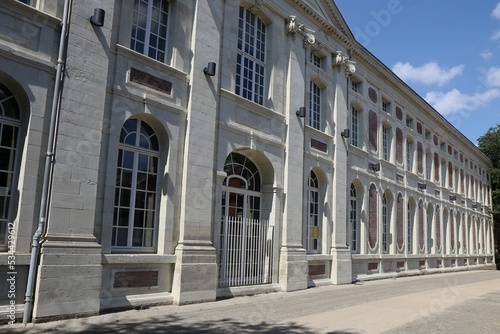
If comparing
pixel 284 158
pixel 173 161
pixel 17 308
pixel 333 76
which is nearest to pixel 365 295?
pixel 284 158

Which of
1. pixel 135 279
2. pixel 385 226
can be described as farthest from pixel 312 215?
pixel 135 279

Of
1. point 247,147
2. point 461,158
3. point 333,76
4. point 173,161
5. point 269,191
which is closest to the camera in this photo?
point 173,161

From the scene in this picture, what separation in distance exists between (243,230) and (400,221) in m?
12.4

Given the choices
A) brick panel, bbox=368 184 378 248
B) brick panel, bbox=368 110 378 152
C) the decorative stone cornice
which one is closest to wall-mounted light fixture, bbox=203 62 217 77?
the decorative stone cornice

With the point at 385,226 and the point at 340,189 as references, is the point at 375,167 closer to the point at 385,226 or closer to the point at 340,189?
the point at 385,226

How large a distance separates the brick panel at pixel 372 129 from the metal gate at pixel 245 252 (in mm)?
8725

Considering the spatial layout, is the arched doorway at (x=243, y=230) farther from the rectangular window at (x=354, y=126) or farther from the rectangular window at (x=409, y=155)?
the rectangular window at (x=409, y=155)

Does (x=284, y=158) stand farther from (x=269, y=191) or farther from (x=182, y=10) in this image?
(x=182, y=10)

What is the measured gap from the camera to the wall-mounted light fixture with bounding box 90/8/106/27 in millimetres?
8609

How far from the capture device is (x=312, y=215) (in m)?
15.4

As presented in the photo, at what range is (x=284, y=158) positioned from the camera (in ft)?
45.1

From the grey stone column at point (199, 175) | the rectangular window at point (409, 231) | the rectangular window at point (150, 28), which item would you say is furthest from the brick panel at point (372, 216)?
the rectangular window at point (150, 28)

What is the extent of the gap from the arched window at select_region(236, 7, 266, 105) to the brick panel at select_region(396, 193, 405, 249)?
37.7ft

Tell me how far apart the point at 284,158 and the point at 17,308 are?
8415mm
